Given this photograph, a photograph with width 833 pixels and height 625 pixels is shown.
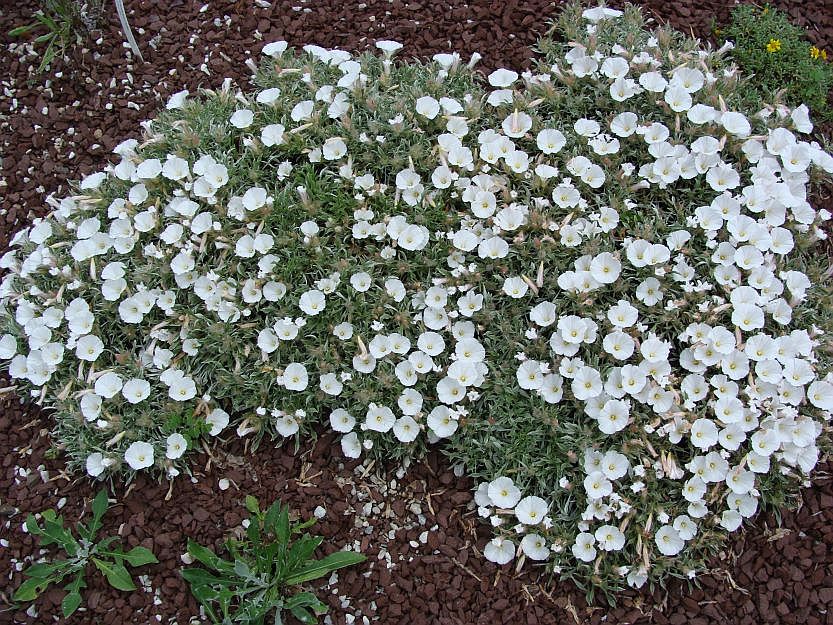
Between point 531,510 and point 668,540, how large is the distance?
0.56m

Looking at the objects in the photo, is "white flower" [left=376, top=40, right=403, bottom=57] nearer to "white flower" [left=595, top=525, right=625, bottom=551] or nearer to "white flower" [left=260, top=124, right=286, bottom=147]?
"white flower" [left=260, top=124, right=286, bottom=147]

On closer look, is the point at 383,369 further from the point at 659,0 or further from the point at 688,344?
the point at 659,0

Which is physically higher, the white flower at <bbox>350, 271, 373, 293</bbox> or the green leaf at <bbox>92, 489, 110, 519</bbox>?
the white flower at <bbox>350, 271, 373, 293</bbox>

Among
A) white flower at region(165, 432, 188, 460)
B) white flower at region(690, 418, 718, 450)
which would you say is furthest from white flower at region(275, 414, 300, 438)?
white flower at region(690, 418, 718, 450)

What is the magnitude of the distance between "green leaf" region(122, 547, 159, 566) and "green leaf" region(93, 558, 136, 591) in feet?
0.14

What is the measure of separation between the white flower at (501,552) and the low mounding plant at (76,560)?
55.5 inches

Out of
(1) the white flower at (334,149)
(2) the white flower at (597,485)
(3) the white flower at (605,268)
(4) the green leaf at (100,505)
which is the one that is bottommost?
(4) the green leaf at (100,505)

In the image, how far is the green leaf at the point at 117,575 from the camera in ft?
10.3

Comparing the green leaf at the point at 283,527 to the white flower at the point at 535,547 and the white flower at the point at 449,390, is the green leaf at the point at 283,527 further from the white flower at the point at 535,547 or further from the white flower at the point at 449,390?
the white flower at the point at 535,547

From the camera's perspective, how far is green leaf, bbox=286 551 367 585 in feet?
10.1

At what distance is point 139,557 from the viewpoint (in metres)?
3.19

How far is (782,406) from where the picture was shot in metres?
3.19

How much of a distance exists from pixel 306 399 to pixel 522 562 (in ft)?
3.81

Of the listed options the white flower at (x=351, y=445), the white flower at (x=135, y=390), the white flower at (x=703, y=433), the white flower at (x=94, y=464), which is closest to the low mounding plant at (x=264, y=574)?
the white flower at (x=351, y=445)
